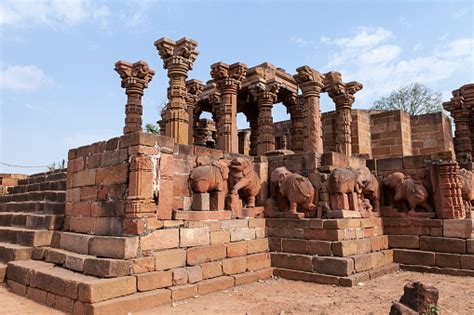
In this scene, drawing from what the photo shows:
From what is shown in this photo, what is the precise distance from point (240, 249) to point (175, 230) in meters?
1.71

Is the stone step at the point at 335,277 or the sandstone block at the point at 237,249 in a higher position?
the sandstone block at the point at 237,249

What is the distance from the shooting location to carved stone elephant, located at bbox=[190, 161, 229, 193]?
698 cm

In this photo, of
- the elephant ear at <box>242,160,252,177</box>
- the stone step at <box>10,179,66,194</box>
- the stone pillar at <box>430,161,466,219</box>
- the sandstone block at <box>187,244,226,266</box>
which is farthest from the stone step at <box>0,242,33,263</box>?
the stone pillar at <box>430,161,466,219</box>

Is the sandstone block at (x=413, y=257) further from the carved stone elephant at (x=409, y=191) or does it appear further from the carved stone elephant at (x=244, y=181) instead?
the carved stone elephant at (x=244, y=181)

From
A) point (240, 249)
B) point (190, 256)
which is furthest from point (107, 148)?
point (240, 249)

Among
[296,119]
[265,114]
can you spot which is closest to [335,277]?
[265,114]

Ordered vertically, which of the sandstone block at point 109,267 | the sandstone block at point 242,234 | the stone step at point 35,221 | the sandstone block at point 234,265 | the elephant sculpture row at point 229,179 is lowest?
the sandstone block at point 234,265

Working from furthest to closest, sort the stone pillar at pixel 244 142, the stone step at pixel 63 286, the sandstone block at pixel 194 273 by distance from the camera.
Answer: the stone pillar at pixel 244 142, the sandstone block at pixel 194 273, the stone step at pixel 63 286

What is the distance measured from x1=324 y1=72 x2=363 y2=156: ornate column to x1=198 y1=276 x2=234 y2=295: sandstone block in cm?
804

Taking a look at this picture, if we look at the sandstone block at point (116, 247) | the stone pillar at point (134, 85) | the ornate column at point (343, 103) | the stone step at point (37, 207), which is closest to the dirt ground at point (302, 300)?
the sandstone block at point (116, 247)

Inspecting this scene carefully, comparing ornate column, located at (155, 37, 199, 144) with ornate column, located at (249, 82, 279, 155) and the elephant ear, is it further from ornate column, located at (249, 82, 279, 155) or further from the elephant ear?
ornate column, located at (249, 82, 279, 155)

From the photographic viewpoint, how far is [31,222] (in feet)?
25.3

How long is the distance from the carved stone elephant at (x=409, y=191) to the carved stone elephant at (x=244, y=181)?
329 cm

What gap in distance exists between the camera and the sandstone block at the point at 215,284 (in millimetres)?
6242
